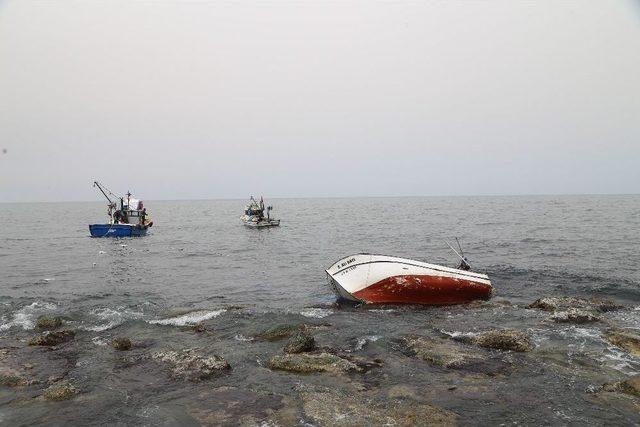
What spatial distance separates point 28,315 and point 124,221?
3256 cm

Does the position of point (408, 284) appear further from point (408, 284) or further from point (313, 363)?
point (313, 363)

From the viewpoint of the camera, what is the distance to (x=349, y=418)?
274 inches

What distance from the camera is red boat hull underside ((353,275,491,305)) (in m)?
15.2

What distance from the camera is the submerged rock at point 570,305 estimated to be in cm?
1406

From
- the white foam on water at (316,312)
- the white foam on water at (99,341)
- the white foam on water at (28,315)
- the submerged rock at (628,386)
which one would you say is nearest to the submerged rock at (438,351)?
the submerged rock at (628,386)

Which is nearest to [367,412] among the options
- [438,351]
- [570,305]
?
[438,351]

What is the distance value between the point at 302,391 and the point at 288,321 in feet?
17.4

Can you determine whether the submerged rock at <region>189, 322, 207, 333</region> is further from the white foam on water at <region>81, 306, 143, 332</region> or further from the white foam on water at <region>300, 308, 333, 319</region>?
the white foam on water at <region>300, 308, 333, 319</region>

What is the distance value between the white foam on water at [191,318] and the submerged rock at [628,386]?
11.3 m

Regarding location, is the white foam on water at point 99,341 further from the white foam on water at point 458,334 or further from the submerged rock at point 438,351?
the white foam on water at point 458,334

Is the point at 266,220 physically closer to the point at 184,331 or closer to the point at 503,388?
the point at 184,331

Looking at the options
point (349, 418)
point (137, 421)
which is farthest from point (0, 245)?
point (349, 418)

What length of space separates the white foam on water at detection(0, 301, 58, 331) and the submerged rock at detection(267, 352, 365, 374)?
365 inches

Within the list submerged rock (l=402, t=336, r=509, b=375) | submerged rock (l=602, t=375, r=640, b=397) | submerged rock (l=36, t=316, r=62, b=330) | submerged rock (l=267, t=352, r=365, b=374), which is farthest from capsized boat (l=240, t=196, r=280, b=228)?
submerged rock (l=602, t=375, r=640, b=397)
